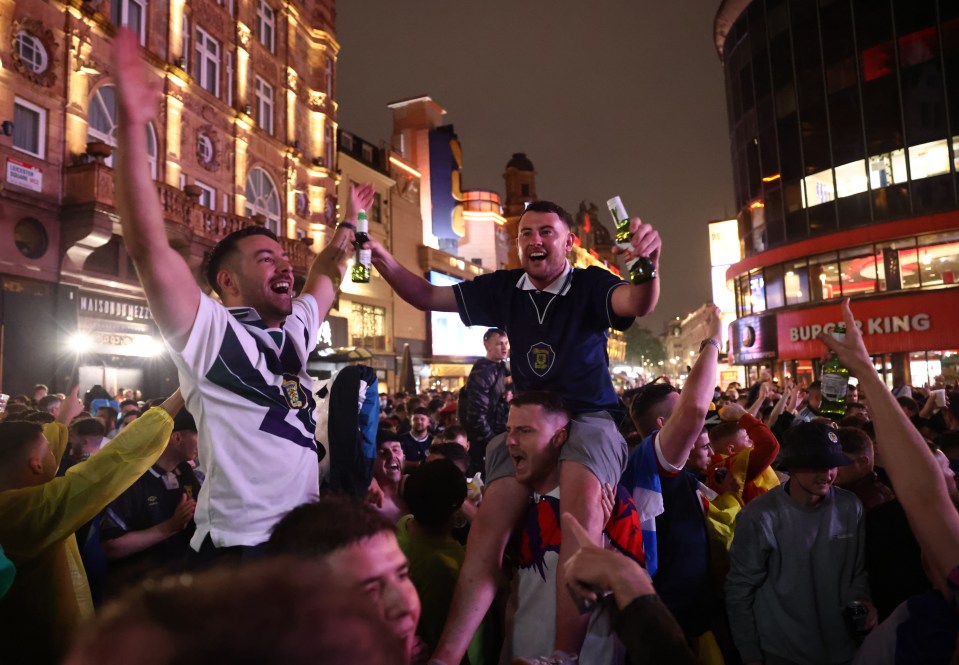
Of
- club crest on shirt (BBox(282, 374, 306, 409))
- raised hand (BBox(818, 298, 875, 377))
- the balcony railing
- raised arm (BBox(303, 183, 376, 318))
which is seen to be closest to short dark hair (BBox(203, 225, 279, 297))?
raised arm (BBox(303, 183, 376, 318))

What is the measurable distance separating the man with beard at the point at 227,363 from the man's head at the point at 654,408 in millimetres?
2638

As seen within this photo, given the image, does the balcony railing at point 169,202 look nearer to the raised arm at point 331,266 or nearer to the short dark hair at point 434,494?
the raised arm at point 331,266

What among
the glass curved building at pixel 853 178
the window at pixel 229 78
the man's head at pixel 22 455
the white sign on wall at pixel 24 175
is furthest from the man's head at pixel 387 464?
the glass curved building at pixel 853 178

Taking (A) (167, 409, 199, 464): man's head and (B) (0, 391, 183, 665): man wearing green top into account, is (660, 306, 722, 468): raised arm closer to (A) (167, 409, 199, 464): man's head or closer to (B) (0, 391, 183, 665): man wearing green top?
(B) (0, 391, 183, 665): man wearing green top

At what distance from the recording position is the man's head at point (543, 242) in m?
3.46

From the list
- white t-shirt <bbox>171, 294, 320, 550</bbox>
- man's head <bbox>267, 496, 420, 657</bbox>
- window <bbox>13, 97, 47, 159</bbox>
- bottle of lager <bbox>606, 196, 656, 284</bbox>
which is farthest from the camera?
window <bbox>13, 97, 47, 159</bbox>

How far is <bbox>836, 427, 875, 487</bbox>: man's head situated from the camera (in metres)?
4.30

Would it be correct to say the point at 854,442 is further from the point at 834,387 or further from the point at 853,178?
the point at 853,178

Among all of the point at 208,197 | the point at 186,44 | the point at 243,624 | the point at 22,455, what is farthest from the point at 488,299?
the point at 186,44

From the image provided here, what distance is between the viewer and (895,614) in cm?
242

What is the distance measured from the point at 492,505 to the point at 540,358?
2.65 ft

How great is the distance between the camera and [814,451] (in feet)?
12.5

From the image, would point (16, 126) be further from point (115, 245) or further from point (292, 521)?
point (292, 521)

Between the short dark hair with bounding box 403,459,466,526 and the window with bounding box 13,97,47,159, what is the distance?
1745cm
